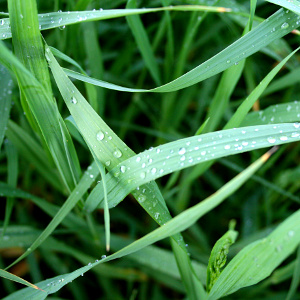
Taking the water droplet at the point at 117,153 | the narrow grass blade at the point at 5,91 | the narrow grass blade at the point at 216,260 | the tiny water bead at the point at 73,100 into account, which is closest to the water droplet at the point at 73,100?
the tiny water bead at the point at 73,100

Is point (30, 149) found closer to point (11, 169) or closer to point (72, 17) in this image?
point (11, 169)

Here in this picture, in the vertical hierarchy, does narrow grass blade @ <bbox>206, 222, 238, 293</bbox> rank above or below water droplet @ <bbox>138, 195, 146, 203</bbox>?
below

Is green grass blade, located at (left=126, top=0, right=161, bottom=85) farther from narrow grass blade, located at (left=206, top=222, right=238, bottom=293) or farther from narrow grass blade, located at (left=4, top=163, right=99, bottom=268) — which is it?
narrow grass blade, located at (left=206, top=222, right=238, bottom=293)

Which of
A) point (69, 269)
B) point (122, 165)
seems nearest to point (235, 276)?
point (122, 165)

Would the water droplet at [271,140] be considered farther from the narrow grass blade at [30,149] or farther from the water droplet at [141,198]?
the narrow grass blade at [30,149]

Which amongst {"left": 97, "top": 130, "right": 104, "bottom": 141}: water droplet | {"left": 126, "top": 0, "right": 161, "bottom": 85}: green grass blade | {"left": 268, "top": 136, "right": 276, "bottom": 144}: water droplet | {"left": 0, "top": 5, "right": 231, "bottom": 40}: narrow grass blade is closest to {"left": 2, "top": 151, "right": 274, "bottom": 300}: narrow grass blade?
{"left": 268, "top": 136, "right": 276, "bottom": 144}: water droplet

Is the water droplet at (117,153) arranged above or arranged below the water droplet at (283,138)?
above

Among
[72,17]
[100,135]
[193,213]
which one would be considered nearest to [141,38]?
[72,17]
